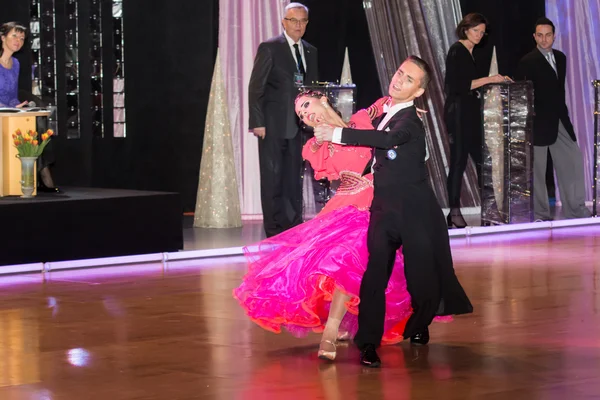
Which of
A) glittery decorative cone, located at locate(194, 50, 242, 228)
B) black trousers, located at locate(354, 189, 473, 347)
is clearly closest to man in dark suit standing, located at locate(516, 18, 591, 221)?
glittery decorative cone, located at locate(194, 50, 242, 228)

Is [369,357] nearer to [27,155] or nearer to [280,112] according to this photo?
[27,155]

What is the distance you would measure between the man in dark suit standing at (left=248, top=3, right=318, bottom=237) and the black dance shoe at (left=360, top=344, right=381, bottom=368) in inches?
158

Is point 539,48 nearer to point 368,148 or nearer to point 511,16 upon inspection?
point 511,16

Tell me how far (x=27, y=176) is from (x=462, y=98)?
3.29 m

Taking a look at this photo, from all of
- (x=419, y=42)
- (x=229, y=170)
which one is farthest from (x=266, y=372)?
(x=419, y=42)

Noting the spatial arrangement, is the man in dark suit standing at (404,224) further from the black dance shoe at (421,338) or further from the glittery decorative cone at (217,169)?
the glittery decorative cone at (217,169)

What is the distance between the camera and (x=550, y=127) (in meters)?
9.57

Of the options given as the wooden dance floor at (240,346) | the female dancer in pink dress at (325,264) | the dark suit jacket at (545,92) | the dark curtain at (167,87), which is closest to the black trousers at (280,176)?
the wooden dance floor at (240,346)

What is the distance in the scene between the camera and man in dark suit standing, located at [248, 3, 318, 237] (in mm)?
8547

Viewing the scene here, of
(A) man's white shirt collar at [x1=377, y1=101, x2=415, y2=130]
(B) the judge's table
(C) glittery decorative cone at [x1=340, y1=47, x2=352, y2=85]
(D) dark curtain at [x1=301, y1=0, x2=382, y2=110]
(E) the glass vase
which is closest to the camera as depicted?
(A) man's white shirt collar at [x1=377, y1=101, x2=415, y2=130]

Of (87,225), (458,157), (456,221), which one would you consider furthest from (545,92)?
(87,225)

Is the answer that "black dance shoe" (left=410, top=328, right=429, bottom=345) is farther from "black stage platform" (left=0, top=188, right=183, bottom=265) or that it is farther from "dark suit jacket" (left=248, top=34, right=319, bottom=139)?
"dark suit jacket" (left=248, top=34, right=319, bottom=139)

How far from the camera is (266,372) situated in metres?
4.43

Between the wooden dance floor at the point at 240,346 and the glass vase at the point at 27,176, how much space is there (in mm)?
680
